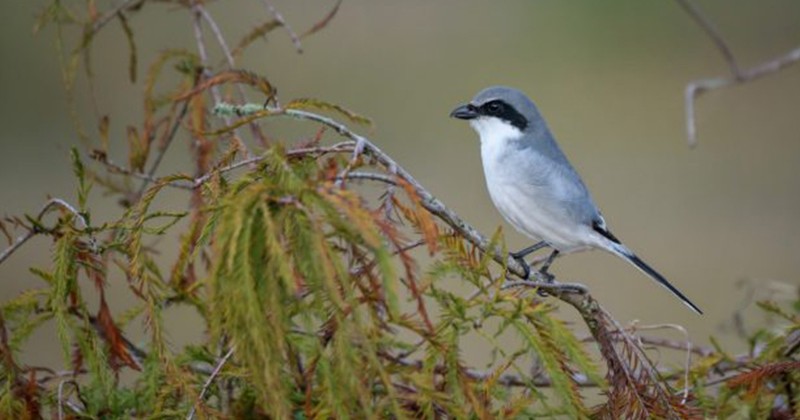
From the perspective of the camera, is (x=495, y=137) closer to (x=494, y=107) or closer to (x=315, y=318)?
(x=494, y=107)

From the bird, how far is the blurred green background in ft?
16.7

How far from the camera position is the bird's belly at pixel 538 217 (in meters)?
4.28

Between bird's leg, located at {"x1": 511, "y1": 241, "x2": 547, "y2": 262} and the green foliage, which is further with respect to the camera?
bird's leg, located at {"x1": 511, "y1": 241, "x2": 547, "y2": 262}

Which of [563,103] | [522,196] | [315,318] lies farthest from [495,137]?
[563,103]

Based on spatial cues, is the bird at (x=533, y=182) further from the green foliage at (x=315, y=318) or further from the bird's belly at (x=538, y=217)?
the green foliage at (x=315, y=318)

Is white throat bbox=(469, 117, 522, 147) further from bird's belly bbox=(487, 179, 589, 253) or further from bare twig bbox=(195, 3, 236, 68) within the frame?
bare twig bbox=(195, 3, 236, 68)

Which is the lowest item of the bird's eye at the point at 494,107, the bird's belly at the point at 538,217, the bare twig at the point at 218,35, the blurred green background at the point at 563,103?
the bird's belly at the point at 538,217

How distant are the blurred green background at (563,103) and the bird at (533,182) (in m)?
5.10

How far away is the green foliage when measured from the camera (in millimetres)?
1951

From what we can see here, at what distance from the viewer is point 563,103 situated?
13602 mm

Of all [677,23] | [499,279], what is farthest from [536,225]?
[677,23]

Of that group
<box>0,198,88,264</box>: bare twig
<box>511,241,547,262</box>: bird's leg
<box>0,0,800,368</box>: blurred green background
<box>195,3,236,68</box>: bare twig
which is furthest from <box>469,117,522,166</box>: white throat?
<box>0,0,800,368</box>: blurred green background

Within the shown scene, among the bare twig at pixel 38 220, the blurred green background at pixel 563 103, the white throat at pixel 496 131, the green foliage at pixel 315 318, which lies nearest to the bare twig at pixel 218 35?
the green foliage at pixel 315 318

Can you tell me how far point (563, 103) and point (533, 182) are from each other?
9.47 m
